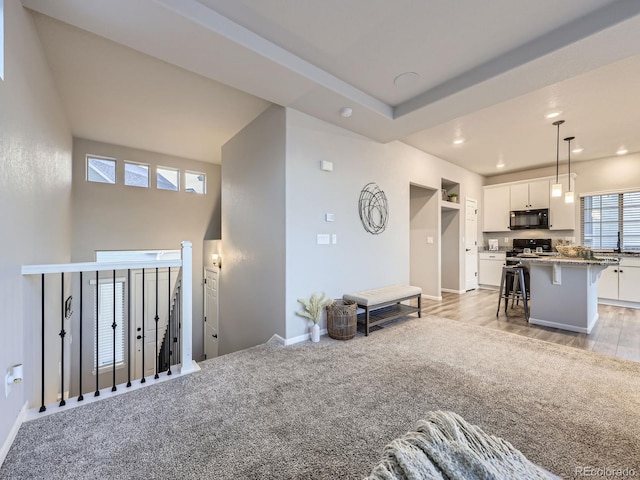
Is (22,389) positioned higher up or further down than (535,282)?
further down

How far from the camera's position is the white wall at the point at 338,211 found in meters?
3.32

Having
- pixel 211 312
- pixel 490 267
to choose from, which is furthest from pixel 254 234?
pixel 490 267

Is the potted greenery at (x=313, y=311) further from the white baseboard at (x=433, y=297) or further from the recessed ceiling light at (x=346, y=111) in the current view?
the white baseboard at (x=433, y=297)

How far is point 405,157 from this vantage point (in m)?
4.89

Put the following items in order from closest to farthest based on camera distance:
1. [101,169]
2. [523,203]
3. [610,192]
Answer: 1. [101,169]
2. [610,192]
3. [523,203]

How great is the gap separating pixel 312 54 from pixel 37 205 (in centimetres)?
277

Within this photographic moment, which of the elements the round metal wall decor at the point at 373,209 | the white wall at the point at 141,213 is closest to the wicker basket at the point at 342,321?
the round metal wall decor at the point at 373,209

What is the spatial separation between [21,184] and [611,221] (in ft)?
28.5

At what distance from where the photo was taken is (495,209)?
684cm

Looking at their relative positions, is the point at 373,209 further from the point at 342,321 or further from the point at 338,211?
the point at 342,321

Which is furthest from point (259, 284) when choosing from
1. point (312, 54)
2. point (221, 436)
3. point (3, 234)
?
point (312, 54)

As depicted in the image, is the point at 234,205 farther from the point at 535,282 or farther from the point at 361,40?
the point at 535,282

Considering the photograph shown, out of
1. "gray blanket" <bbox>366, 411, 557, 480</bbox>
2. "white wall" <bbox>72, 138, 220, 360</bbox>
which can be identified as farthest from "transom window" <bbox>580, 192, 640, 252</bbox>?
"white wall" <bbox>72, 138, 220, 360</bbox>

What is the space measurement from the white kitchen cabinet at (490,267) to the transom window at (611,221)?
1.58 m
